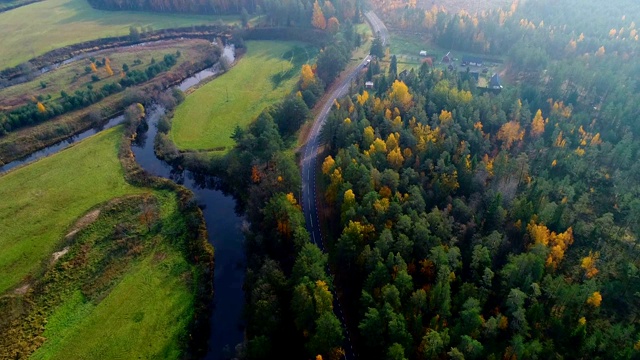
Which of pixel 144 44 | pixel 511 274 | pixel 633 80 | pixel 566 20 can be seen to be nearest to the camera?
pixel 511 274

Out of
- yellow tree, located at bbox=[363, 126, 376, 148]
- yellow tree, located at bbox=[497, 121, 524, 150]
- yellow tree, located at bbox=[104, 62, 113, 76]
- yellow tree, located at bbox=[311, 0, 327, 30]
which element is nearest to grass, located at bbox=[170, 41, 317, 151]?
yellow tree, located at bbox=[311, 0, 327, 30]

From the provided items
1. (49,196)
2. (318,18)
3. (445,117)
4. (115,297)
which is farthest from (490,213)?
(318,18)

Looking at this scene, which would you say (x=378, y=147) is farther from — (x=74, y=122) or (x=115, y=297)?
(x=74, y=122)

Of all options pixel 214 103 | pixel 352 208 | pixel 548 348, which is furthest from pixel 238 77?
pixel 548 348

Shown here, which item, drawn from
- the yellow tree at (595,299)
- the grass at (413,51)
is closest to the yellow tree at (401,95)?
the grass at (413,51)

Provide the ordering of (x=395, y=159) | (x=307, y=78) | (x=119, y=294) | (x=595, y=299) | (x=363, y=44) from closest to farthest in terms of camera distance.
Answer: (x=595, y=299)
(x=119, y=294)
(x=395, y=159)
(x=307, y=78)
(x=363, y=44)

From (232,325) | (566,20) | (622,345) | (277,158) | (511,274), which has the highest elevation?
(566,20)

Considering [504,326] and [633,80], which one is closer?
[504,326]

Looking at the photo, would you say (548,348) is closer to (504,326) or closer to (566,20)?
(504,326)
